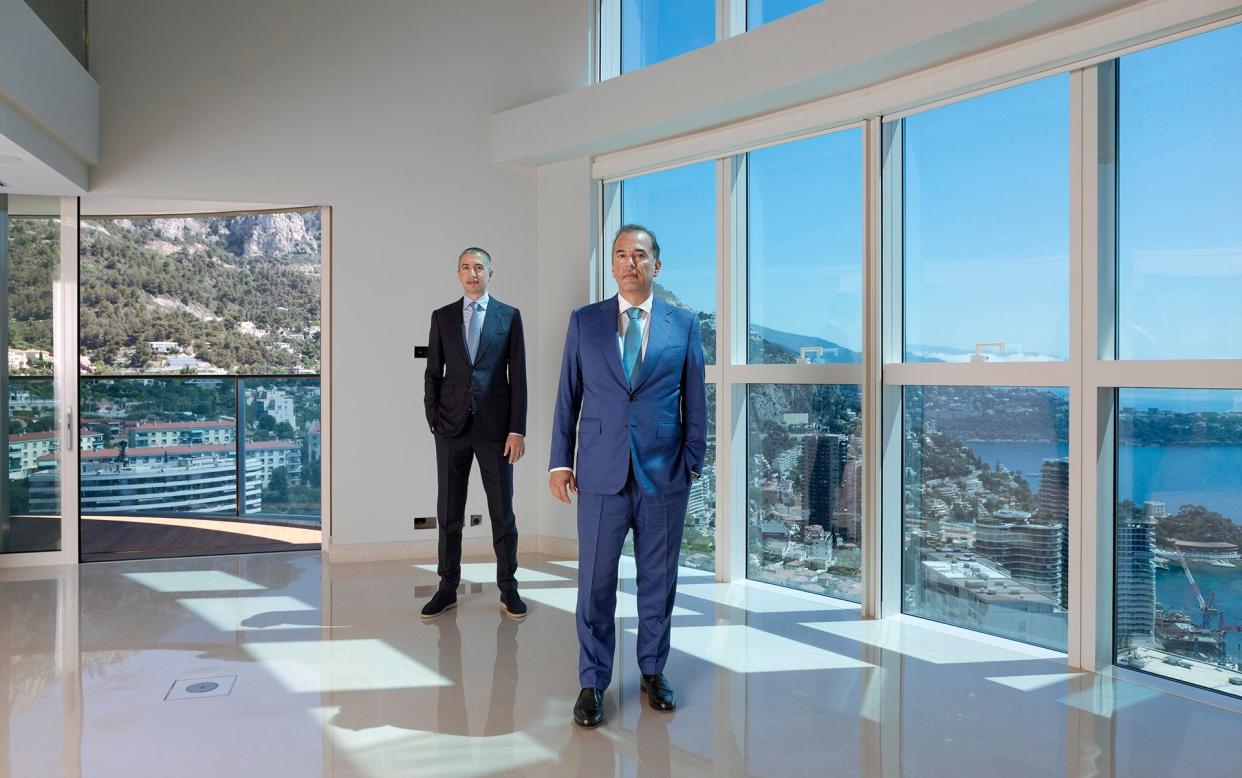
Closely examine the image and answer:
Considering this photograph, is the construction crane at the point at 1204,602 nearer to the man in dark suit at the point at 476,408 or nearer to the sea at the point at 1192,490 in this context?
the sea at the point at 1192,490

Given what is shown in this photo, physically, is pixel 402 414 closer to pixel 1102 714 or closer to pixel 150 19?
pixel 150 19

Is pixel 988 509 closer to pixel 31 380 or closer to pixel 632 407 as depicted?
pixel 632 407

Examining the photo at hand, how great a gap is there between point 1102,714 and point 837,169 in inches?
113

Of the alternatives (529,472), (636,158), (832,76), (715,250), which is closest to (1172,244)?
(832,76)

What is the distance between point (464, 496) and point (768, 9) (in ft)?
10.5

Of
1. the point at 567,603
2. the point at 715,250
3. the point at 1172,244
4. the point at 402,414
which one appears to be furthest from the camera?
the point at 402,414

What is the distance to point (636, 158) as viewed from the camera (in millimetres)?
5660

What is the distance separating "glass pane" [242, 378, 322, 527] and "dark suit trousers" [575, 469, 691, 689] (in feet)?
15.3

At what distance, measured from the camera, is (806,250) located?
4.89 m

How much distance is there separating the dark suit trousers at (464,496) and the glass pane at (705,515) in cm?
136

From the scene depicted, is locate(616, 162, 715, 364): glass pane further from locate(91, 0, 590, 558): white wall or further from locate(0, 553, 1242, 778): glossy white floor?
locate(0, 553, 1242, 778): glossy white floor

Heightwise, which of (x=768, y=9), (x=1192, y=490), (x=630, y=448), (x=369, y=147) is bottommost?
(x=1192, y=490)

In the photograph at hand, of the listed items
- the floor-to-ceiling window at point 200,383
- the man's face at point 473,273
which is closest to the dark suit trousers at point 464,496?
the man's face at point 473,273

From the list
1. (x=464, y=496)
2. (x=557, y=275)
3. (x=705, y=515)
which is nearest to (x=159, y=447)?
(x=557, y=275)
